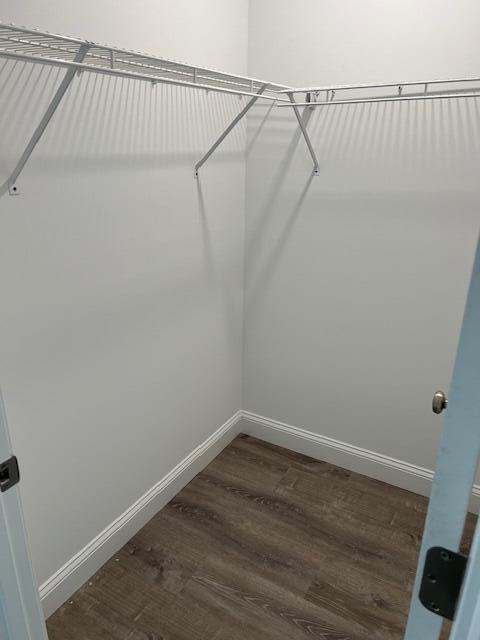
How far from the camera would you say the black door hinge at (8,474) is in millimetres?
917

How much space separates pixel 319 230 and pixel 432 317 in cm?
63

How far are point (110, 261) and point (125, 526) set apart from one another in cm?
111

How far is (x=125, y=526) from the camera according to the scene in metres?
1.97

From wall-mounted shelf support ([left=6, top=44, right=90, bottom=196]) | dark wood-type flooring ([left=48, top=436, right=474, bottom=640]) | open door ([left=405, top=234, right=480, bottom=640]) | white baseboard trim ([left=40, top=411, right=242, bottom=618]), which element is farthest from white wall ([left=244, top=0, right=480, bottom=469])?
open door ([left=405, top=234, right=480, bottom=640])

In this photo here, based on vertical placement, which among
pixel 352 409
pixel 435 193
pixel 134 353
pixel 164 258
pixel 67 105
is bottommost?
pixel 352 409

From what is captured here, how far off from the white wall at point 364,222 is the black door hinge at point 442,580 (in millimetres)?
1534

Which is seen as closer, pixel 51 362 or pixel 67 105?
pixel 67 105

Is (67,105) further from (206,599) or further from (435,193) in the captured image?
(206,599)

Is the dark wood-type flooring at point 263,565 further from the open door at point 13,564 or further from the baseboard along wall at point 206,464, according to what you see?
the open door at point 13,564

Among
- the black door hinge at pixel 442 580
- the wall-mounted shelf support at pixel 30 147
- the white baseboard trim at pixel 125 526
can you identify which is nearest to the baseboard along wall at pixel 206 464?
the white baseboard trim at pixel 125 526

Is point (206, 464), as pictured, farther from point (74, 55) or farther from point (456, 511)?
point (456, 511)

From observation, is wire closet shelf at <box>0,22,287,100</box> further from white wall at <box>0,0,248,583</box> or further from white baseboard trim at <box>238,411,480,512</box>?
white baseboard trim at <box>238,411,480,512</box>

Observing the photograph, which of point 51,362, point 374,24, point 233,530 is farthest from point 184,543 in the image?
point 374,24

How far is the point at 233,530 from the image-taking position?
206 centimetres
